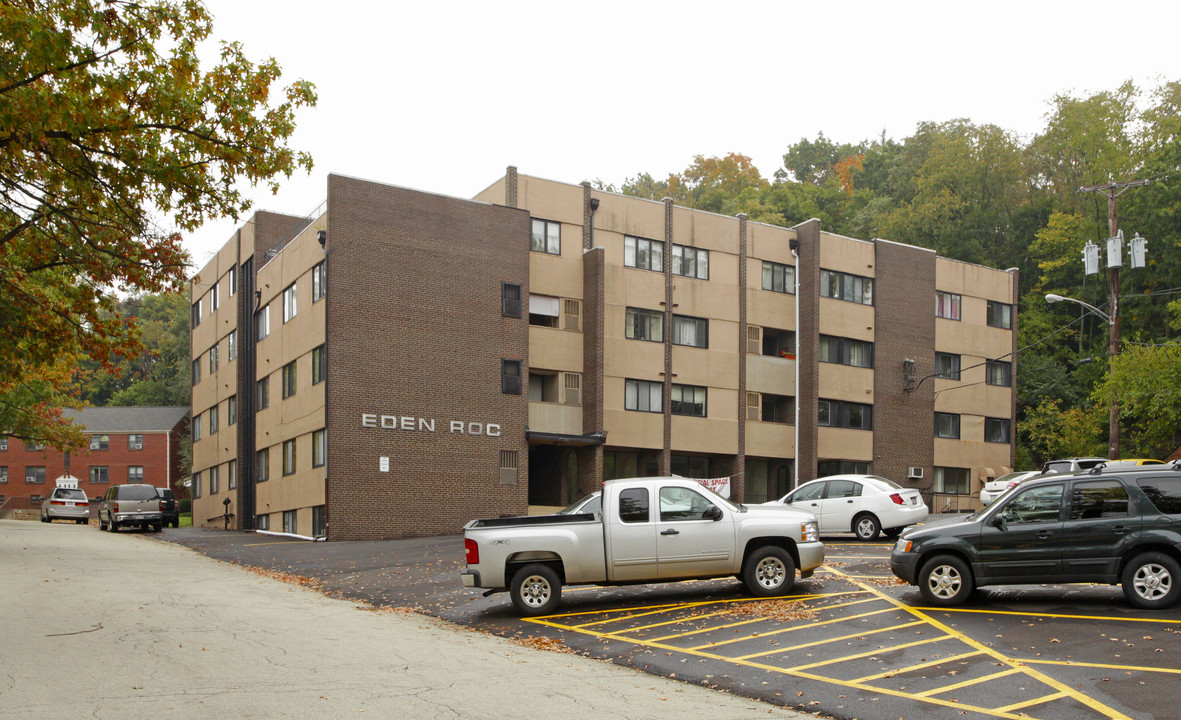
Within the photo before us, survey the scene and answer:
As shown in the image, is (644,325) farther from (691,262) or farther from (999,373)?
(999,373)

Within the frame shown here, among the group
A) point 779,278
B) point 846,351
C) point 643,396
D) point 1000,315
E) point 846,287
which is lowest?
point 643,396

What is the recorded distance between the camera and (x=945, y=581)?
46.0 feet

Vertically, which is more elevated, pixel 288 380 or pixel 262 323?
pixel 262 323

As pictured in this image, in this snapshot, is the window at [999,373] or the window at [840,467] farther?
the window at [999,373]

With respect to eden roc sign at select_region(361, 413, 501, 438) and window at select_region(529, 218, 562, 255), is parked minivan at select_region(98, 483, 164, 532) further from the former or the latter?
window at select_region(529, 218, 562, 255)

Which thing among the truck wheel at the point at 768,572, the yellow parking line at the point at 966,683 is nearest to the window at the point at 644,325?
the truck wheel at the point at 768,572

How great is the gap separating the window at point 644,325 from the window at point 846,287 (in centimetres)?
817

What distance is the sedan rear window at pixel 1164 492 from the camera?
13023 mm

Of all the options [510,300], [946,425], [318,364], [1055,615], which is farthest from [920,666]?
[946,425]

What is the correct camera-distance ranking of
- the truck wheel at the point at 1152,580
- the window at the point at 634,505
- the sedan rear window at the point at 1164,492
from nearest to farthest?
the truck wheel at the point at 1152,580
the sedan rear window at the point at 1164,492
the window at the point at 634,505

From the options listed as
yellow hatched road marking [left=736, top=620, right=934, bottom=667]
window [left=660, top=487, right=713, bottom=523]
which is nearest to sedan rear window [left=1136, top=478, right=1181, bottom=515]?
yellow hatched road marking [left=736, top=620, right=934, bottom=667]

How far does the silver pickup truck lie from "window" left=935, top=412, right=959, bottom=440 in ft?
115

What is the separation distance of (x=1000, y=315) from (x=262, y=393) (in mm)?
35380

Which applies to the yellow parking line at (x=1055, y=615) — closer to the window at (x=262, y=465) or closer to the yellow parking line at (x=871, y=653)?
the yellow parking line at (x=871, y=653)
